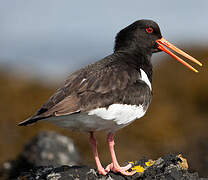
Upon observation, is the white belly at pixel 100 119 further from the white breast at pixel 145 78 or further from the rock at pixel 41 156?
the rock at pixel 41 156

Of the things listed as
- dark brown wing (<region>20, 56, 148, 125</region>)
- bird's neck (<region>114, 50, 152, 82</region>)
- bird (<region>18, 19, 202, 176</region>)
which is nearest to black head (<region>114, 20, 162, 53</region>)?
bird's neck (<region>114, 50, 152, 82</region>)

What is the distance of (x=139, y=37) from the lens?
7.11m

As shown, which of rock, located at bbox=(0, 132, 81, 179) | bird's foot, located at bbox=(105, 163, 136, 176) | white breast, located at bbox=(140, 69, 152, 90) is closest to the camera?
bird's foot, located at bbox=(105, 163, 136, 176)

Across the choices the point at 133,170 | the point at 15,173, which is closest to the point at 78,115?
the point at 133,170

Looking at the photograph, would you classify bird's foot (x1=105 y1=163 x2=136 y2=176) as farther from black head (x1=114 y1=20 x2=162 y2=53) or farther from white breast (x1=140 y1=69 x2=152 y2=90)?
black head (x1=114 y1=20 x2=162 y2=53)

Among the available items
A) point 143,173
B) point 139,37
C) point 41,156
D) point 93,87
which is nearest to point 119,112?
point 93,87

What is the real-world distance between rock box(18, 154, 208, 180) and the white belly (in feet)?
2.13

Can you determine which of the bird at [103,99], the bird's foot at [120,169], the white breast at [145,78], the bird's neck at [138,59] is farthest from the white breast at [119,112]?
the bird's neck at [138,59]

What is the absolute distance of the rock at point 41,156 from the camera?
862 cm

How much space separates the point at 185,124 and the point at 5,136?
23.6 ft

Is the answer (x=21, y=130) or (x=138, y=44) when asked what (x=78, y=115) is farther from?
(x=21, y=130)

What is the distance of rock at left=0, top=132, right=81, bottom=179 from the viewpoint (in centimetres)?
862

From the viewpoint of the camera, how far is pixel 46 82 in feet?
75.2

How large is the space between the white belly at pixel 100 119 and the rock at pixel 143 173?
0.65 m
